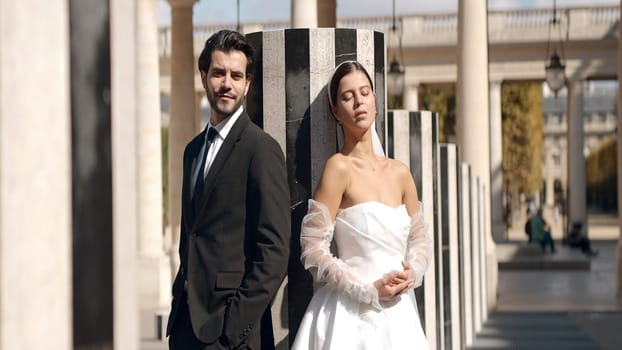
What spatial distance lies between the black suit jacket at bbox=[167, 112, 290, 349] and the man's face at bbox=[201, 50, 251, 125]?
130mm

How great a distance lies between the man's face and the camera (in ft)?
23.2

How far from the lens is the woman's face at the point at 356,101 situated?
762cm

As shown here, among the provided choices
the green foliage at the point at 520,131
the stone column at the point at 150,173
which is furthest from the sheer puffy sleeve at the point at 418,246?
the green foliage at the point at 520,131

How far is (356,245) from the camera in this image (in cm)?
767

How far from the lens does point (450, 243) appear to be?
18.8m

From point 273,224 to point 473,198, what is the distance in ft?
66.6

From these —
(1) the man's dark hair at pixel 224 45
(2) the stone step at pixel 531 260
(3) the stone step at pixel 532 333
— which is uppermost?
(1) the man's dark hair at pixel 224 45

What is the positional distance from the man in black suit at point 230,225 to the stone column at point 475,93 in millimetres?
29595

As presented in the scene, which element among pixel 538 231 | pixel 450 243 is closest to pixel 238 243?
pixel 450 243

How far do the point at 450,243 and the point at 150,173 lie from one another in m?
16.4

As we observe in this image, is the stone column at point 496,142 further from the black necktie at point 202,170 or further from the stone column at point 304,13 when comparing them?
the black necktie at point 202,170

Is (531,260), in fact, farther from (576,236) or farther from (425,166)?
(425,166)

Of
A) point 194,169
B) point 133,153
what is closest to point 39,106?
point 133,153

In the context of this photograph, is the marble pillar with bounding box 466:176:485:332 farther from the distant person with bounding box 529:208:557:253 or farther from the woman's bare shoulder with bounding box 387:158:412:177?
the distant person with bounding box 529:208:557:253
